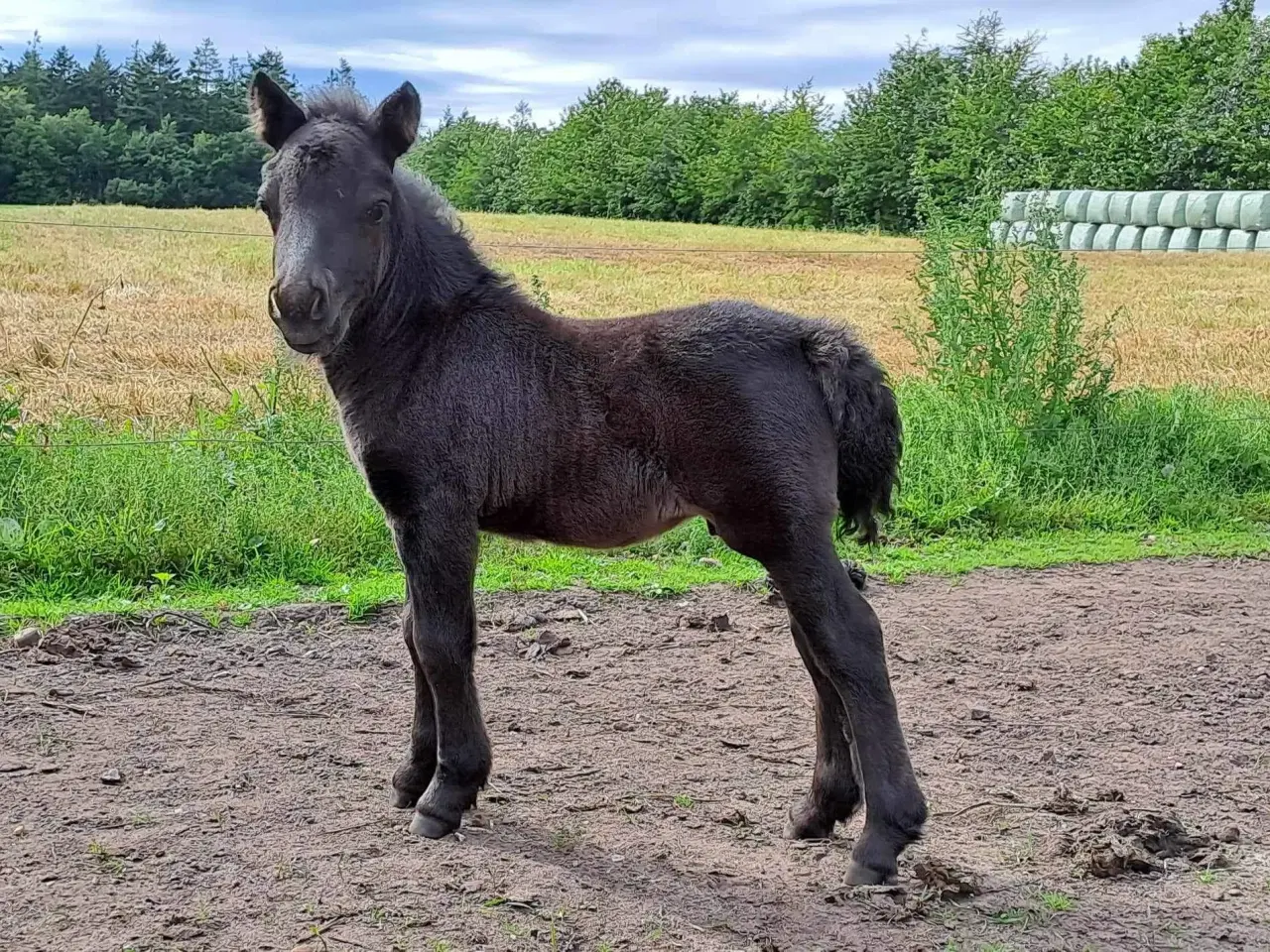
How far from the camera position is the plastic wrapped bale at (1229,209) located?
1287 inches

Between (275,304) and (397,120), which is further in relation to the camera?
(397,120)

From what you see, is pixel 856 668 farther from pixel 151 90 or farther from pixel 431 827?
pixel 151 90

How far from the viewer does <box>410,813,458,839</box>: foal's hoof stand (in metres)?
4.21

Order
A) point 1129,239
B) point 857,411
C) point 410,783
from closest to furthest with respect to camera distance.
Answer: point 857,411, point 410,783, point 1129,239


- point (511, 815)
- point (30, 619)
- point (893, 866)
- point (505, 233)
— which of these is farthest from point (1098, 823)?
point (505, 233)

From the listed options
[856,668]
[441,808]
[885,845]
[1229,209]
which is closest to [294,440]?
[441,808]

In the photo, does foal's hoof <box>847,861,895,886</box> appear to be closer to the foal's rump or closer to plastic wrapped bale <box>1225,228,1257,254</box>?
the foal's rump

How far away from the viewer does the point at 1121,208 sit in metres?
35.5

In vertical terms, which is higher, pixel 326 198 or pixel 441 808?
pixel 326 198

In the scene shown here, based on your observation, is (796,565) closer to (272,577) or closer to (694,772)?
(694,772)

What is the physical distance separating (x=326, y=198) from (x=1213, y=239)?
3388cm

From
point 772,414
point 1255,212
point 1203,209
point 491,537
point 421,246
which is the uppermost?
point 1203,209

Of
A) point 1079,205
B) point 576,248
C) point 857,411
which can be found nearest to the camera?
point 857,411

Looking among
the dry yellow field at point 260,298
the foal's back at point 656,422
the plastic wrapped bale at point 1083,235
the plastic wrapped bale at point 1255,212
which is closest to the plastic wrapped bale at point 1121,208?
the plastic wrapped bale at point 1083,235
